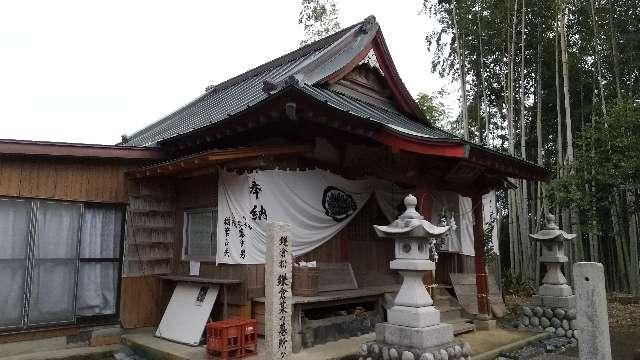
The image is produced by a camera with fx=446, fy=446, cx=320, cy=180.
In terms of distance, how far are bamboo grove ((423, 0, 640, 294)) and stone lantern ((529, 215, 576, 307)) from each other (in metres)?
2.96

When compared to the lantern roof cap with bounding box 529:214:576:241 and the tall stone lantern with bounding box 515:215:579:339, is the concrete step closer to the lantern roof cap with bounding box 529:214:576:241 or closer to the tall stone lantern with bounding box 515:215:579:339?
the tall stone lantern with bounding box 515:215:579:339

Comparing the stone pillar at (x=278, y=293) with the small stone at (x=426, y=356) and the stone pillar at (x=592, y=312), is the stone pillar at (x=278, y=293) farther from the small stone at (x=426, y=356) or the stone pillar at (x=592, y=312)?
the stone pillar at (x=592, y=312)

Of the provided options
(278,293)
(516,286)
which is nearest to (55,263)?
(278,293)

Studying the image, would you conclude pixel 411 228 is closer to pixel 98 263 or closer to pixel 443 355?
→ pixel 443 355

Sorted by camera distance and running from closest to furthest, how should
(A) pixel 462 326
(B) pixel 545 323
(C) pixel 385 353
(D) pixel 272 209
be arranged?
(C) pixel 385 353, (D) pixel 272 209, (A) pixel 462 326, (B) pixel 545 323

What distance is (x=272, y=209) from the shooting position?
7.06 m

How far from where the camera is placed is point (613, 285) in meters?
18.5

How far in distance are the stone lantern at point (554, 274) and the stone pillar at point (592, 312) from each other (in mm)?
4823

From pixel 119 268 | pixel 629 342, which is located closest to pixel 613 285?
pixel 629 342

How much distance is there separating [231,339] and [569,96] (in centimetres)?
1645

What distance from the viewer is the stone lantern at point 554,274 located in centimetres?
919

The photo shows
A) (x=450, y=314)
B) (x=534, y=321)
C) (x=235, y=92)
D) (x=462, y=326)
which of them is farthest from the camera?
(x=235, y=92)

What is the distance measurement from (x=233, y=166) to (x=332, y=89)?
3.43 m

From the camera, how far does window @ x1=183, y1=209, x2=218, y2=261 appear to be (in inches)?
297
